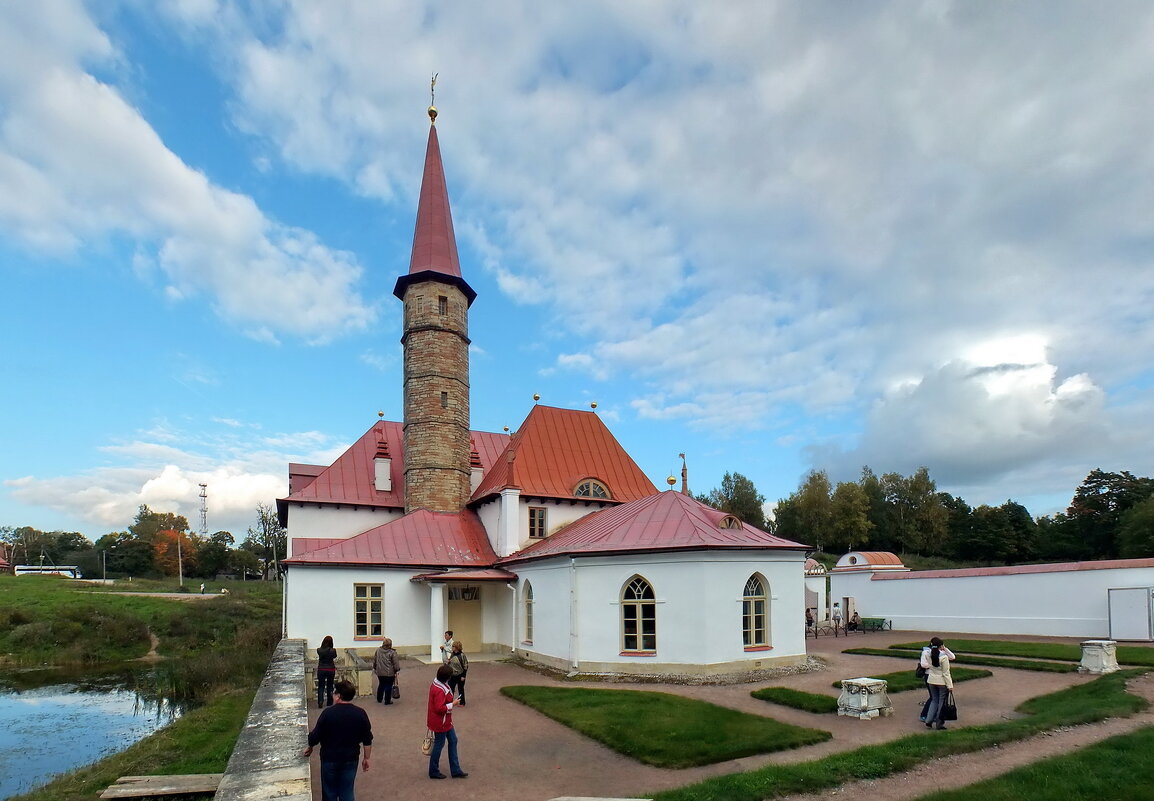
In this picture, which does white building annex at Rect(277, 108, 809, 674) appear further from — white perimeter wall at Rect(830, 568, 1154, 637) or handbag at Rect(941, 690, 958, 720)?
white perimeter wall at Rect(830, 568, 1154, 637)

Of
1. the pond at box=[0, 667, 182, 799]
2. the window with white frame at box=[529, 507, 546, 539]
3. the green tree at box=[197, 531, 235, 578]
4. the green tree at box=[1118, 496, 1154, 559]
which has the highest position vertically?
the window with white frame at box=[529, 507, 546, 539]

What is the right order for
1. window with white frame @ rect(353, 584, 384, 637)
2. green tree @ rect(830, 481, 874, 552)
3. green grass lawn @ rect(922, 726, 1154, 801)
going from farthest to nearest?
green tree @ rect(830, 481, 874, 552)
window with white frame @ rect(353, 584, 384, 637)
green grass lawn @ rect(922, 726, 1154, 801)

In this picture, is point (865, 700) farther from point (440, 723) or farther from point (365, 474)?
point (365, 474)

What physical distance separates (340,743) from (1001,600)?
25.3 meters

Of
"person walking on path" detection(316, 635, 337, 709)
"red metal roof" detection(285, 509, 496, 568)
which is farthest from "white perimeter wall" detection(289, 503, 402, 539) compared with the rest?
"person walking on path" detection(316, 635, 337, 709)

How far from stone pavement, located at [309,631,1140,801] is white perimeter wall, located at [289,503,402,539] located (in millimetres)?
10398

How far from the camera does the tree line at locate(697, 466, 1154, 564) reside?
4906 cm

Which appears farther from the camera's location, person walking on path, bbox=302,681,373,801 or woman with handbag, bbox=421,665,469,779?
woman with handbag, bbox=421,665,469,779

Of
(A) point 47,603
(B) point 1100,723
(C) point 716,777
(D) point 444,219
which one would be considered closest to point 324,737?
(C) point 716,777

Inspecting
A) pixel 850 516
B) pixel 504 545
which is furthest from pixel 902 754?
pixel 850 516

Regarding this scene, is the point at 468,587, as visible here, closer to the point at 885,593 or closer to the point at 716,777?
the point at 716,777

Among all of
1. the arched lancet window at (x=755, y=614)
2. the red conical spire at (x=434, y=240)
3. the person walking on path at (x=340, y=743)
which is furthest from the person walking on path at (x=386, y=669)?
the red conical spire at (x=434, y=240)

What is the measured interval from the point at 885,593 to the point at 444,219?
24166mm

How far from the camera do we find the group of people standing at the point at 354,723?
20.9 ft
